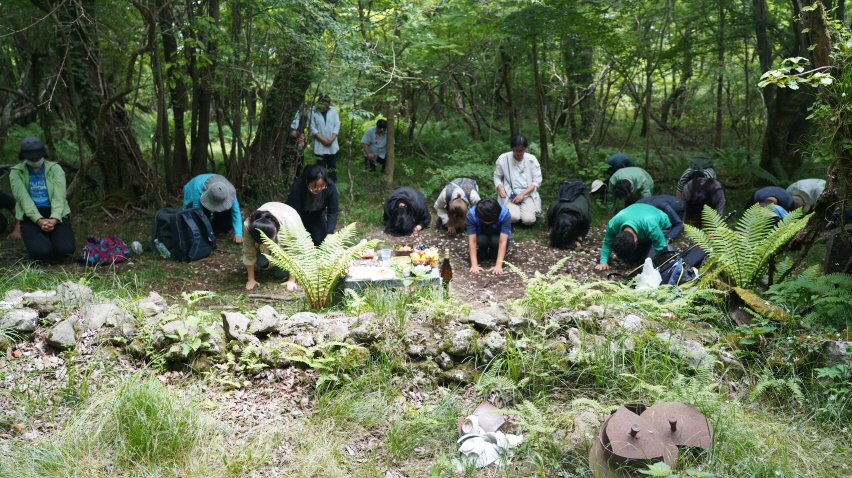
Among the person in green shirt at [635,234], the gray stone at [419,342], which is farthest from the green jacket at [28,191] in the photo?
the person in green shirt at [635,234]

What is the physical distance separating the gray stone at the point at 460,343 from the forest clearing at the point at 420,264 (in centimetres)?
1

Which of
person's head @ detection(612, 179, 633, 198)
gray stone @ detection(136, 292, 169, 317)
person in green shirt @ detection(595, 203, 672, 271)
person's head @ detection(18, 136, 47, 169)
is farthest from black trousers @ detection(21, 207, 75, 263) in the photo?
person's head @ detection(612, 179, 633, 198)

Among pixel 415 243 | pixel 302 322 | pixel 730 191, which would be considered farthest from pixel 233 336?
pixel 730 191

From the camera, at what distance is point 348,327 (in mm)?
4047

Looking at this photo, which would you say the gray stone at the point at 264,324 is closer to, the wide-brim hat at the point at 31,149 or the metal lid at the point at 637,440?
the metal lid at the point at 637,440

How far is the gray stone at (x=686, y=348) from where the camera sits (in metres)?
3.64

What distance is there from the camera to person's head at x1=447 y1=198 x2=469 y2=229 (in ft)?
26.2

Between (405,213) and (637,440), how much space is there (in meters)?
5.61

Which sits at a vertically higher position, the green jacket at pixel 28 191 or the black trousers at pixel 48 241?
the green jacket at pixel 28 191

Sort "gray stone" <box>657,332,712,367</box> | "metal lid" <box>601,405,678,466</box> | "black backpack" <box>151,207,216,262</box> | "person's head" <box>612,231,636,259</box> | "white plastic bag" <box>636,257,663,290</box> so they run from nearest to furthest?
"metal lid" <box>601,405,678,466</box>, "gray stone" <box>657,332,712,367</box>, "white plastic bag" <box>636,257,663,290</box>, "person's head" <box>612,231,636,259</box>, "black backpack" <box>151,207,216,262</box>

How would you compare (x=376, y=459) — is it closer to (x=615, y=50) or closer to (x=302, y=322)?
(x=302, y=322)

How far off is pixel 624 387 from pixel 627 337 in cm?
36

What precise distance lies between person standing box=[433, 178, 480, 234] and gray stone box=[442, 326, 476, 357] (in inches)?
166

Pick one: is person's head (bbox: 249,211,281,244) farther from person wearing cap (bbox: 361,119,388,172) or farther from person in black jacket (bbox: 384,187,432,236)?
person wearing cap (bbox: 361,119,388,172)
